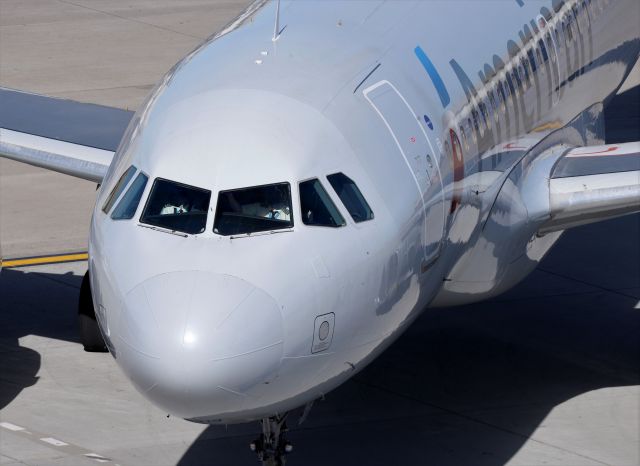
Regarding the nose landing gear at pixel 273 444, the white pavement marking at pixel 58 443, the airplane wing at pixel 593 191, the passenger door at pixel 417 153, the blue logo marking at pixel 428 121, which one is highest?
the airplane wing at pixel 593 191

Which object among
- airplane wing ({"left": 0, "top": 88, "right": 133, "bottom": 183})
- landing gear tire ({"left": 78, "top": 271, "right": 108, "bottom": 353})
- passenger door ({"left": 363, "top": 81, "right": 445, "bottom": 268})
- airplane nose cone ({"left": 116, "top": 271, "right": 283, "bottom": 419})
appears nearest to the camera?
airplane nose cone ({"left": 116, "top": 271, "right": 283, "bottom": 419})

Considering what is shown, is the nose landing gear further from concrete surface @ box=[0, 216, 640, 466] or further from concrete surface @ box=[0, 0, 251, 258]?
concrete surface @ box=[0, 0, 251, 258]

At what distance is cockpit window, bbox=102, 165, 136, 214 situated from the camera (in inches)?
481

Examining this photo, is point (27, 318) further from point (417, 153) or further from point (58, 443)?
point (417, 153)

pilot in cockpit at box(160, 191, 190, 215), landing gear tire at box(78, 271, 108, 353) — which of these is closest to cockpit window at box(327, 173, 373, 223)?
pilot in cockpit at box(160, 191, 190, 215)

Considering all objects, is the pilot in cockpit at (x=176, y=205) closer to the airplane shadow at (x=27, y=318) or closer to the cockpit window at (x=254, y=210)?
the cockpit window at (x=254, y=210)

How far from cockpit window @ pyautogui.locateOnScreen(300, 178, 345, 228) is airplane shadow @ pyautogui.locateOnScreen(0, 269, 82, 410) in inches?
254

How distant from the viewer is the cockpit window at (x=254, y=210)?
1147cm

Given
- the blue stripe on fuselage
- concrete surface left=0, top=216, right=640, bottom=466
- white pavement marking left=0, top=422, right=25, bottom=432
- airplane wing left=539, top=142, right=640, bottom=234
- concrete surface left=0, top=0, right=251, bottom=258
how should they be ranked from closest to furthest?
1. the blue stripe on fuselage
2. concrete surface left=0, top=216, right=640, bottom=466
3. airplane wing left=539, top=142, right=640, bottom=234
4. white pavement marking left=0, top=422, right=25, bottom=432
5. concrete surface left=0, top=0, right=251, bottom=258

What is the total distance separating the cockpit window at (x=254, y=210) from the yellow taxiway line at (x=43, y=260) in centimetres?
Result: 1041

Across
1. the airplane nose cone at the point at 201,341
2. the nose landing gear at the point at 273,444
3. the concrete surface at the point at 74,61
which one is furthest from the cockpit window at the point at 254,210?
the concrete surface at the point at 74,61

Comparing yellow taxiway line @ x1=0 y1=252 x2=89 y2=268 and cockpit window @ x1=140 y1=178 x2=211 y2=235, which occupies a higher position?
yellow taxiway line @ x1=0 y1=252 x2=89 y2=268

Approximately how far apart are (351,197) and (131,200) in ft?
5.84

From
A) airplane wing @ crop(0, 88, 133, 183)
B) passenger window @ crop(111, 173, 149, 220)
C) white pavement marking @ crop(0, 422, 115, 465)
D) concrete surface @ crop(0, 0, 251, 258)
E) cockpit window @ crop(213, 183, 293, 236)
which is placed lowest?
white pavement marking @ crop(0, 422, 115, 465)
